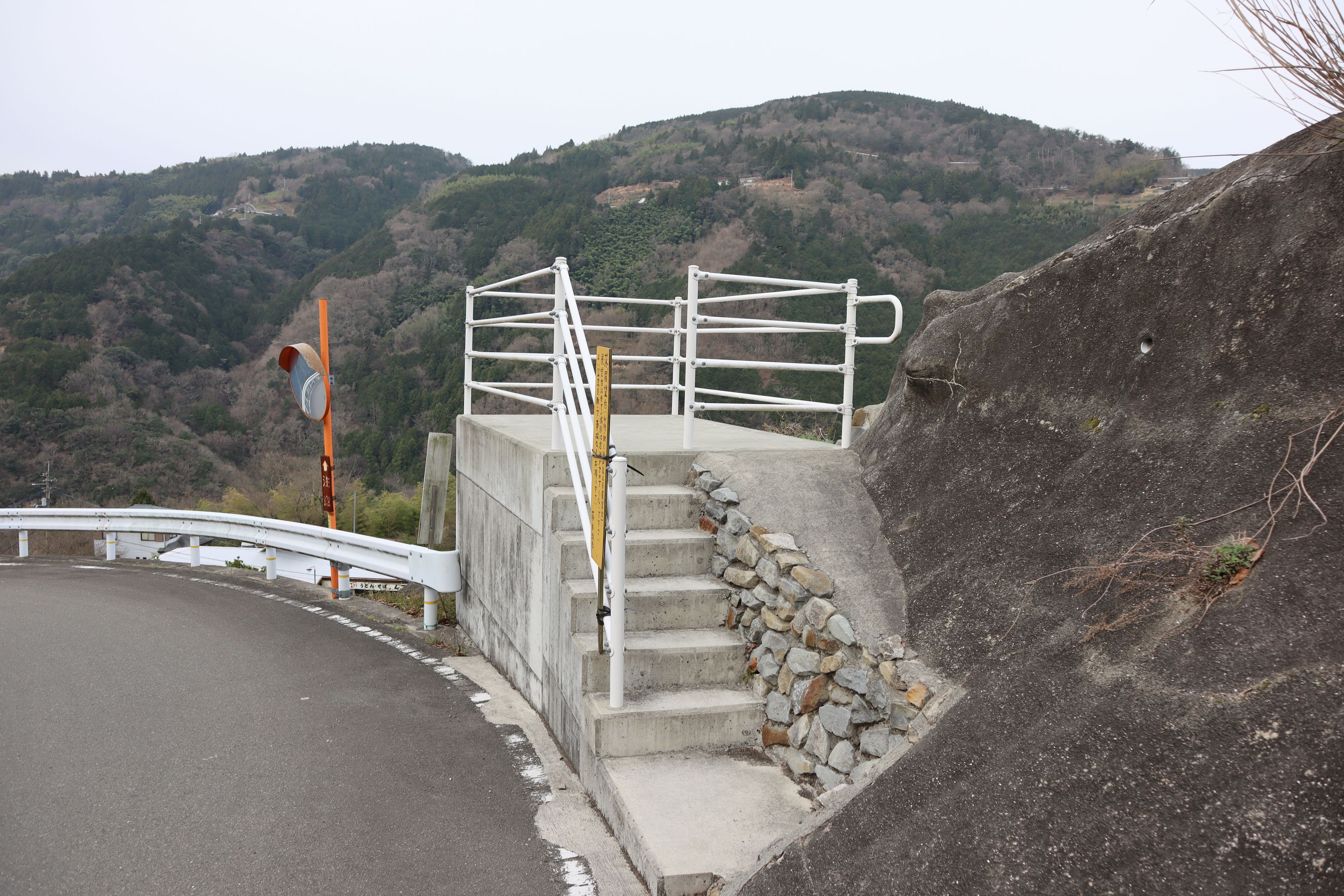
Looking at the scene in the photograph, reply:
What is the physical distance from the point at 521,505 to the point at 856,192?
4675 cm

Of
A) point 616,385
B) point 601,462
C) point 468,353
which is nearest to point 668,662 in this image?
point 601,462

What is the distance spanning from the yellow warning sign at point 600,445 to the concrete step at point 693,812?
1.00 meters

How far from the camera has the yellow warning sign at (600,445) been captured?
13.0 ft

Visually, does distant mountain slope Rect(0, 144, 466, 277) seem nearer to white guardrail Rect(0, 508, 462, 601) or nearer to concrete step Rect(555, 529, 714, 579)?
white guardrail Rect(0, 508, 462, 601)

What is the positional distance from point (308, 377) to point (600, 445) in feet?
18.4

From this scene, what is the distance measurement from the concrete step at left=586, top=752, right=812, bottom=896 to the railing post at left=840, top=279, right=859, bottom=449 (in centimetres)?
242

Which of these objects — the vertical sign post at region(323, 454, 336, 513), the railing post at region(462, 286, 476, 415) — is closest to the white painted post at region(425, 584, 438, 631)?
the railing post at region(462, 286, 476, 415)

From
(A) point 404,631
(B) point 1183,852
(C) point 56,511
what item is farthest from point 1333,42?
(C) point 56,511

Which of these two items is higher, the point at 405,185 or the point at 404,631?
the point at 405,185

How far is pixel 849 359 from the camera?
18.0 feet

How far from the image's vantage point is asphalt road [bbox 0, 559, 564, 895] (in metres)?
3.36

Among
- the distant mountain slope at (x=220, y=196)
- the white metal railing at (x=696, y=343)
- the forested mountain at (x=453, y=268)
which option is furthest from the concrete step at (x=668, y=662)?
the distant mountain slope at (x=220, y=196)

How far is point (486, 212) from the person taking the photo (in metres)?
55.7

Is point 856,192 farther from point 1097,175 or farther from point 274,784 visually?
point 274,784
